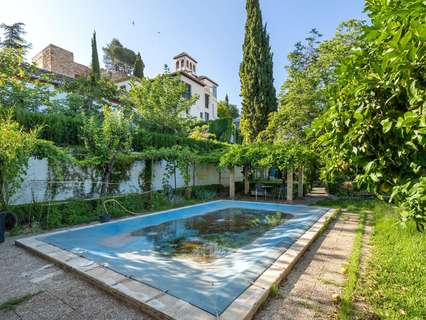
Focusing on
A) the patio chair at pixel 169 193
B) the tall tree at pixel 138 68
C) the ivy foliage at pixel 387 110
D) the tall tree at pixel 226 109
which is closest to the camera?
the ivy foliage at pixel 387 110

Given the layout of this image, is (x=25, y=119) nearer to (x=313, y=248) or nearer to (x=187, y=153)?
(x=187, y=153)

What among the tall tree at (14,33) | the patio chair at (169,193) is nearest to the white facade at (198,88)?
the patio chair at (169,193)

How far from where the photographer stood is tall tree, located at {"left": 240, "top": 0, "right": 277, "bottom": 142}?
67.6ft

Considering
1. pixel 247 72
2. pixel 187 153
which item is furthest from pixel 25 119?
pixel 247 72

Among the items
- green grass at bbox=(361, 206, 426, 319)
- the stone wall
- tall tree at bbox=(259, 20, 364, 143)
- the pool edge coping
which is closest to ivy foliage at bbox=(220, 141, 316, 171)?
tall tree at bbox=(259, 20, 364, 143)

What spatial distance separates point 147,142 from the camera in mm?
12508

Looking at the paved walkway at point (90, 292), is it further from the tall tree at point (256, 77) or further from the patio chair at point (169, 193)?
the tall tree at point (256, 77)

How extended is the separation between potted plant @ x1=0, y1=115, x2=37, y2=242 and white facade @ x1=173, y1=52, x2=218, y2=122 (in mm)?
19301

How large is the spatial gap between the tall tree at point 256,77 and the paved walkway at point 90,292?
1655 cm

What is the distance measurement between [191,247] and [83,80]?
46.9ft

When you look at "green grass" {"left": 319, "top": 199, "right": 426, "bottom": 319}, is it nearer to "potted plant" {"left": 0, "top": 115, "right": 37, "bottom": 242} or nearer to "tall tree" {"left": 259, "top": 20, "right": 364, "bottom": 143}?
"potted plant" {"left": 0, "top": 115, "right": 37, "bottom": 242}

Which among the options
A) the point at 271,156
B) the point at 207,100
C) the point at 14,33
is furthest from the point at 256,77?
the point at 14,33

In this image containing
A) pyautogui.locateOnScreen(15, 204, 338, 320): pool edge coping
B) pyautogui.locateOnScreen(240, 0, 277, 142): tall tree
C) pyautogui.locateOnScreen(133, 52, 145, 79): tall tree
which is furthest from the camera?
pyautogui.locateOnScreen(133, 52, 145, 79): tall tree

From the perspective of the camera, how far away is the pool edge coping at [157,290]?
117 inches
